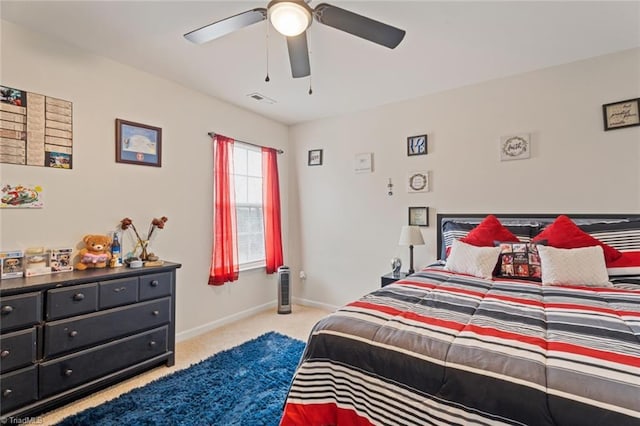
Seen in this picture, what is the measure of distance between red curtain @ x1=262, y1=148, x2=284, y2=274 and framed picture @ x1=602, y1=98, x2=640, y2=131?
3.43 m

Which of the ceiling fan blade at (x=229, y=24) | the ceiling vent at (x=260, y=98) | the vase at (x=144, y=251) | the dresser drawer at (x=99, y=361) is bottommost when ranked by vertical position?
the dresser drawer at (x=99, y=361)

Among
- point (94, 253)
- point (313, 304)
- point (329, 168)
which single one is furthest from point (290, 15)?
point (313, 304)

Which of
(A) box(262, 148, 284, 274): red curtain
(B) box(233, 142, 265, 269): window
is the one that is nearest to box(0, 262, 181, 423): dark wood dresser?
(B) box(233, 142, 265, 269): window

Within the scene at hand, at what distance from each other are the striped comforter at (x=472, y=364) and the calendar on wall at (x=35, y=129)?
94.3 inches

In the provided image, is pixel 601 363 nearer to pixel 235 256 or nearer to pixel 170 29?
pixel 170 29

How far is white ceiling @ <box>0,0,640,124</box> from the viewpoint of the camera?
1.98m

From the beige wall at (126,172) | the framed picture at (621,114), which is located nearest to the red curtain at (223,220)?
the beige wall at (126,172)

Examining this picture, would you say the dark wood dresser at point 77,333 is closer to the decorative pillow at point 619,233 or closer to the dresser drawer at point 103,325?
the dresser drawer at point 103,325

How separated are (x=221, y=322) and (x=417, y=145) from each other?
302 cm

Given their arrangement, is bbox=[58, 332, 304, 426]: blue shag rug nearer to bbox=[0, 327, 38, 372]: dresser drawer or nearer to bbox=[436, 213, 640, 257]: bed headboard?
bbox=[0, 327, 38, 372]: dresser drawer

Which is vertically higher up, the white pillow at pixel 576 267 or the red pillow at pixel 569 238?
the red pillow at pixel 569 238

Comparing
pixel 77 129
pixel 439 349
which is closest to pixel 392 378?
pixel 439 349

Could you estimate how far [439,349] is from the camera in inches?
45.6

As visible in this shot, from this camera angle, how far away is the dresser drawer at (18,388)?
1.75 meters
